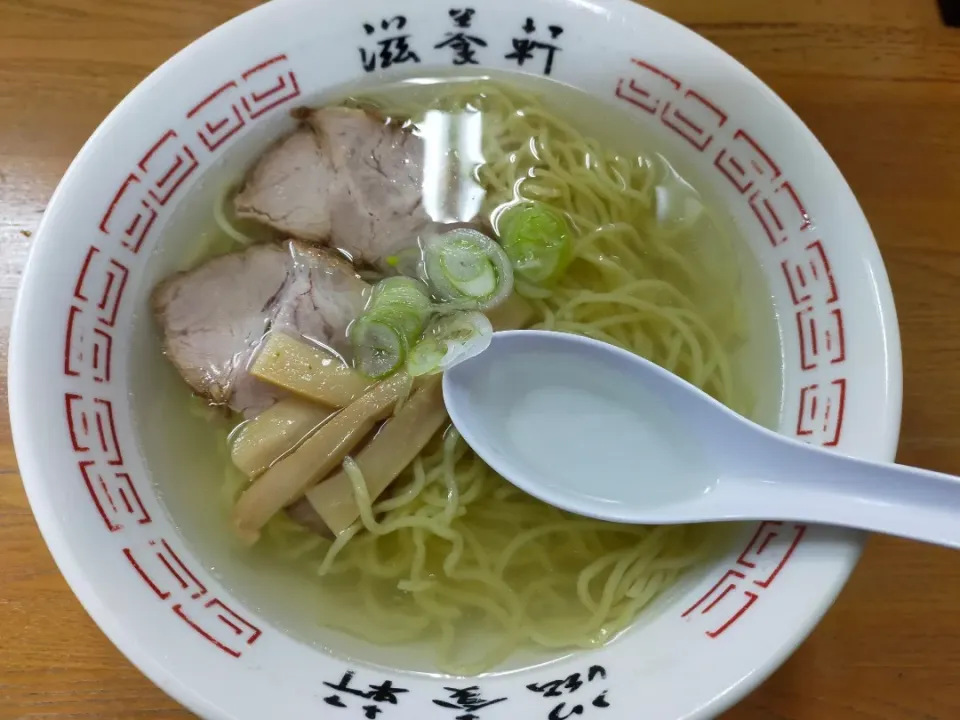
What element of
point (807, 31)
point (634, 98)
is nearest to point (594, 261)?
point (634, 98)

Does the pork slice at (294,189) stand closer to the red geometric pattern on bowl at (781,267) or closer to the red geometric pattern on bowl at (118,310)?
the red geometric pattern on bowl at (118,310)

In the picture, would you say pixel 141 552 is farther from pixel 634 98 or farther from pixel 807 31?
pixel 807 31

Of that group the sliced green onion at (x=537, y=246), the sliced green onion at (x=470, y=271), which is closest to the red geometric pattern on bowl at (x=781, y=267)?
the sliced green onion at (x=537, y=246)

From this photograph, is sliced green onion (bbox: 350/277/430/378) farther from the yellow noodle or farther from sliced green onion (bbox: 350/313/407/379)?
the yellow noodle

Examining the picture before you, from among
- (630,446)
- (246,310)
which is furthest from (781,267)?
(246,310)

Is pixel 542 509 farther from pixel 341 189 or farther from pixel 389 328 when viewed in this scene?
pixel 341 189

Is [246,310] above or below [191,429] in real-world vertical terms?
above

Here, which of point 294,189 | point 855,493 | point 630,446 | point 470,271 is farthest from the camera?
point 294,189
